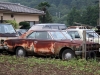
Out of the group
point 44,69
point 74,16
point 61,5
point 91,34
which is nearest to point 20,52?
point 91,34

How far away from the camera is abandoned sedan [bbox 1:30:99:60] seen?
12.8 metres

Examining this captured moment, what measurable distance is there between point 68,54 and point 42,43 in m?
1.49

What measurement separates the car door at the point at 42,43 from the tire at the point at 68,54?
63 centimetres

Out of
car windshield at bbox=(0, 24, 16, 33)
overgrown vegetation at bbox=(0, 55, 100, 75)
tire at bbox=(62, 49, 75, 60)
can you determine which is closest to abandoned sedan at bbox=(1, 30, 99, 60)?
tire at bbox=(62, 49, 75, 60)

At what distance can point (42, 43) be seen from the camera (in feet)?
44.5

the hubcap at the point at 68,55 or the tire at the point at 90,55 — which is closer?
the tire at the point at 90,55

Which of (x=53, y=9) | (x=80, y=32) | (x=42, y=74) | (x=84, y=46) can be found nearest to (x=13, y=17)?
(x=80, y=32)

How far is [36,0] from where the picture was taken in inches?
2987

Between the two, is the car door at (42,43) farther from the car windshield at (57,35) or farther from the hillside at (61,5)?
the hillside at (61,5)

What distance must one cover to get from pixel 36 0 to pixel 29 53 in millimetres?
62713

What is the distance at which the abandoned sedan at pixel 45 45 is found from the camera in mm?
12766

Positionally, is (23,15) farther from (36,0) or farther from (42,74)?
(36,0)

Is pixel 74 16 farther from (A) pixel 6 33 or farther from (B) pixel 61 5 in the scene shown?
(A) pixel 6 33

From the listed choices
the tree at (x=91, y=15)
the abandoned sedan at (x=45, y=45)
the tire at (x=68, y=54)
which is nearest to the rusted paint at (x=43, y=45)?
the abandoned sedan at (x=45, y=45)
